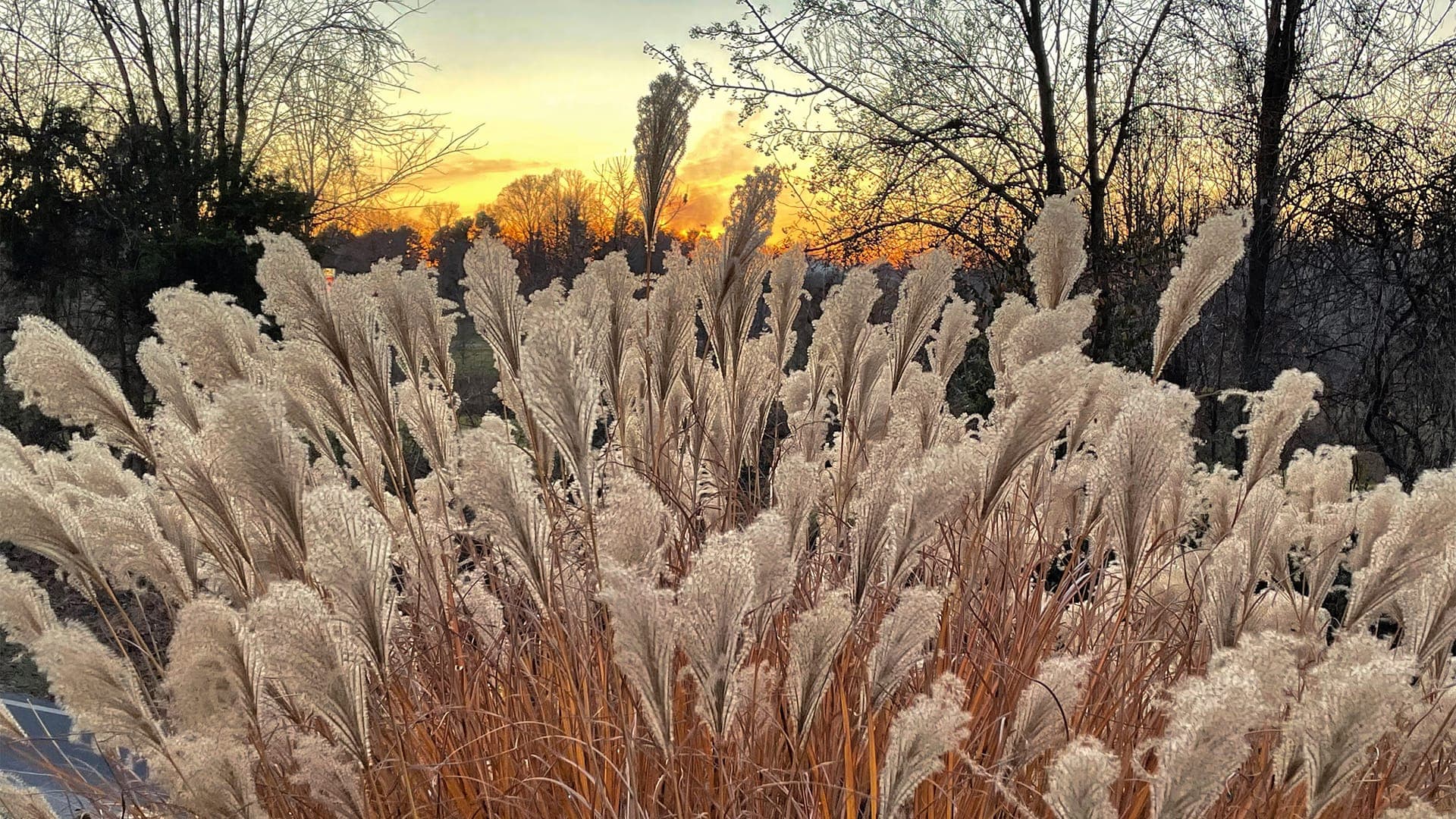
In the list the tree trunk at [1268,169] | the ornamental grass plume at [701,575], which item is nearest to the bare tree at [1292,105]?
the tree trunk at [1268,169]

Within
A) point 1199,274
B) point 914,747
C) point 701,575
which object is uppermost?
point 1199,274

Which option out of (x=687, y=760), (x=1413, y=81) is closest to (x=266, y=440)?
(x=687, y=760)

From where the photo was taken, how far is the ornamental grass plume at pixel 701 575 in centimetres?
111

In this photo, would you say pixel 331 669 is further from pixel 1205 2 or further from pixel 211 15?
pixel 211 15

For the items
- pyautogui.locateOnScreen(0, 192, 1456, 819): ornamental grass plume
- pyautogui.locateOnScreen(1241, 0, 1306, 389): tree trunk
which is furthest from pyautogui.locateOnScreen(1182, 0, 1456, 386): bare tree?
pyautogui.locateOnScreen(0, 192, 1456, 819): ornamental grass plume

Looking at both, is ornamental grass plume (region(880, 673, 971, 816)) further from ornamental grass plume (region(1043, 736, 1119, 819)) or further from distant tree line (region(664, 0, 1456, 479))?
distant tree line (region(664, 0, 1456, 479))

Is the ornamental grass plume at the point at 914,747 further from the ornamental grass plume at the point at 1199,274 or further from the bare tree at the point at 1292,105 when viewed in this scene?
the bare tree at the point at 1292,105

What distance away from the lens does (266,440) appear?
122 cm

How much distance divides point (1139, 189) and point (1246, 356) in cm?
191

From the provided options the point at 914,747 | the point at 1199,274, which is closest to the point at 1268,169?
the point at 1199,274

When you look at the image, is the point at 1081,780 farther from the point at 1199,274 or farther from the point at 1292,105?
the point at 1292,105

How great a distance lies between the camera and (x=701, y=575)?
100 cm

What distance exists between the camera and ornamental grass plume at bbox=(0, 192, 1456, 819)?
1112mm

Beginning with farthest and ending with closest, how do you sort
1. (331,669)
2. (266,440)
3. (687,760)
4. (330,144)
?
(330,144) → (687,760) → (266,440) → (331,669)
